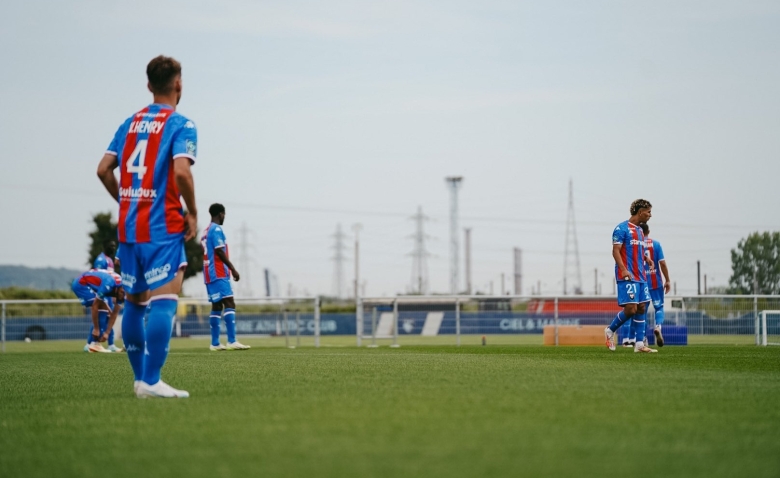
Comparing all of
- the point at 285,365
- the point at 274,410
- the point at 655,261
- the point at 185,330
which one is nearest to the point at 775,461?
the point at 274,410

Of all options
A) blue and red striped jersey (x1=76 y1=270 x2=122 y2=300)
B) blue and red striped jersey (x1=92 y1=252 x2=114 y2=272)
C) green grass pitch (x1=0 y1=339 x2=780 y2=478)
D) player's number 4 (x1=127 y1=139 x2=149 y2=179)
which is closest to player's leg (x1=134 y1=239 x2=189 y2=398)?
green grass pitch (x1=0 y1=339 x2=780 y2=478)

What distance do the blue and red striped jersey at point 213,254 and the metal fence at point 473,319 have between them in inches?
213

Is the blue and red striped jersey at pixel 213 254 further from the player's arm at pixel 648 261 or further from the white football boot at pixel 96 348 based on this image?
the player's arm at pixel 648 261

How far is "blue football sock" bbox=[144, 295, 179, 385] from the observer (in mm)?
5832

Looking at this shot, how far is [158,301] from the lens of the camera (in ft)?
19.3

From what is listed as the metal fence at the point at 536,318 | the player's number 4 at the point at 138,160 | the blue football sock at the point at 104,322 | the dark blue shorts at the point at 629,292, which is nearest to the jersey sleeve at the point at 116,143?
the player's number 4 at the point at 138,160

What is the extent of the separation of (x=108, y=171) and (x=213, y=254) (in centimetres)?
841

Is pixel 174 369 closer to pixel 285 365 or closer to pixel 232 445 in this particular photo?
pixel 285 365

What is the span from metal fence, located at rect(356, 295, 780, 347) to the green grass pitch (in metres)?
11.6

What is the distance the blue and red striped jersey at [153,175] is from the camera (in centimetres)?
588

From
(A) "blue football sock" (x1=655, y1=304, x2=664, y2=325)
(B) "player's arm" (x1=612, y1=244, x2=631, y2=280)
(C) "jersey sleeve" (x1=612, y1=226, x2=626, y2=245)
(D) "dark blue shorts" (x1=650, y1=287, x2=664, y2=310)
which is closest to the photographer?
(B) "player's arm" (x1=612, y1=244, x2=631, y2=280)

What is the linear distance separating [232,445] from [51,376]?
5.58 m

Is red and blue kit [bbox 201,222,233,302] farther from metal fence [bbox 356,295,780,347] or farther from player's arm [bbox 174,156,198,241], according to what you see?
player's arm [bbox 174,156,198,241]

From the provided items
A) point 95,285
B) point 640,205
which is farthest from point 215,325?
point 640,205
